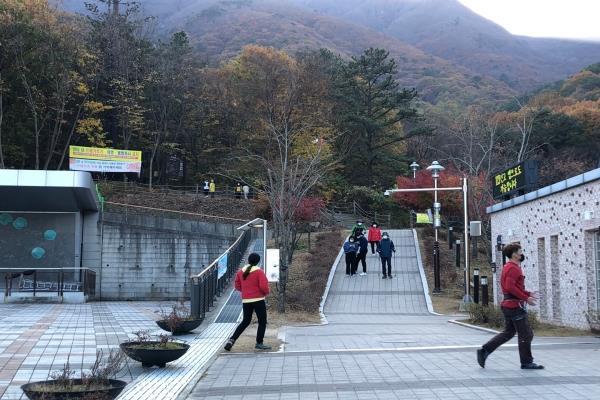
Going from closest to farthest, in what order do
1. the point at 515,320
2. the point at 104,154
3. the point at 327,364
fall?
the point at 515,320 < the point at 327,364 < the point at 104,154

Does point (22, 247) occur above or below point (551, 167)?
below

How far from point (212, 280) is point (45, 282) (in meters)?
12.3

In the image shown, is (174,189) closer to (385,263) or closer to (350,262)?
(350,262)

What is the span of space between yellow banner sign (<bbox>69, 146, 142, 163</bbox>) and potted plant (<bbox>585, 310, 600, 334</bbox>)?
104ft

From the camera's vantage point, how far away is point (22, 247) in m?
32.4

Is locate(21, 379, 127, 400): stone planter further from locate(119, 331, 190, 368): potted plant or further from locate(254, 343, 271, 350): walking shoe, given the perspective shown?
locate(254, 343, 271, 350): walking shoe

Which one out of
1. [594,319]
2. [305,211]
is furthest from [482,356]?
[305,211]

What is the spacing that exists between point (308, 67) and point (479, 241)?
23652 millimetres

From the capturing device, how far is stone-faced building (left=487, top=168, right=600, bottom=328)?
13945 mm

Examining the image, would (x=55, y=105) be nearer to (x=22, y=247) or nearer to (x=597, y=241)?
(x=22, y=247)

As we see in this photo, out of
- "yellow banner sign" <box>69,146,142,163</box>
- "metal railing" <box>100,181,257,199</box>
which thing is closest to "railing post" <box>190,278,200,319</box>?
"yellow banner sign" <box>69,146,142,163</box>

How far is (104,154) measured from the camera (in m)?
40.2

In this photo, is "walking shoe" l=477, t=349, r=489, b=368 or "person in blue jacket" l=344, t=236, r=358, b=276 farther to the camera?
"person in blue jacket" l=344, t=236, r=358, b=276

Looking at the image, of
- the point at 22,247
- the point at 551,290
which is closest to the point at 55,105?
the point at 22,247
